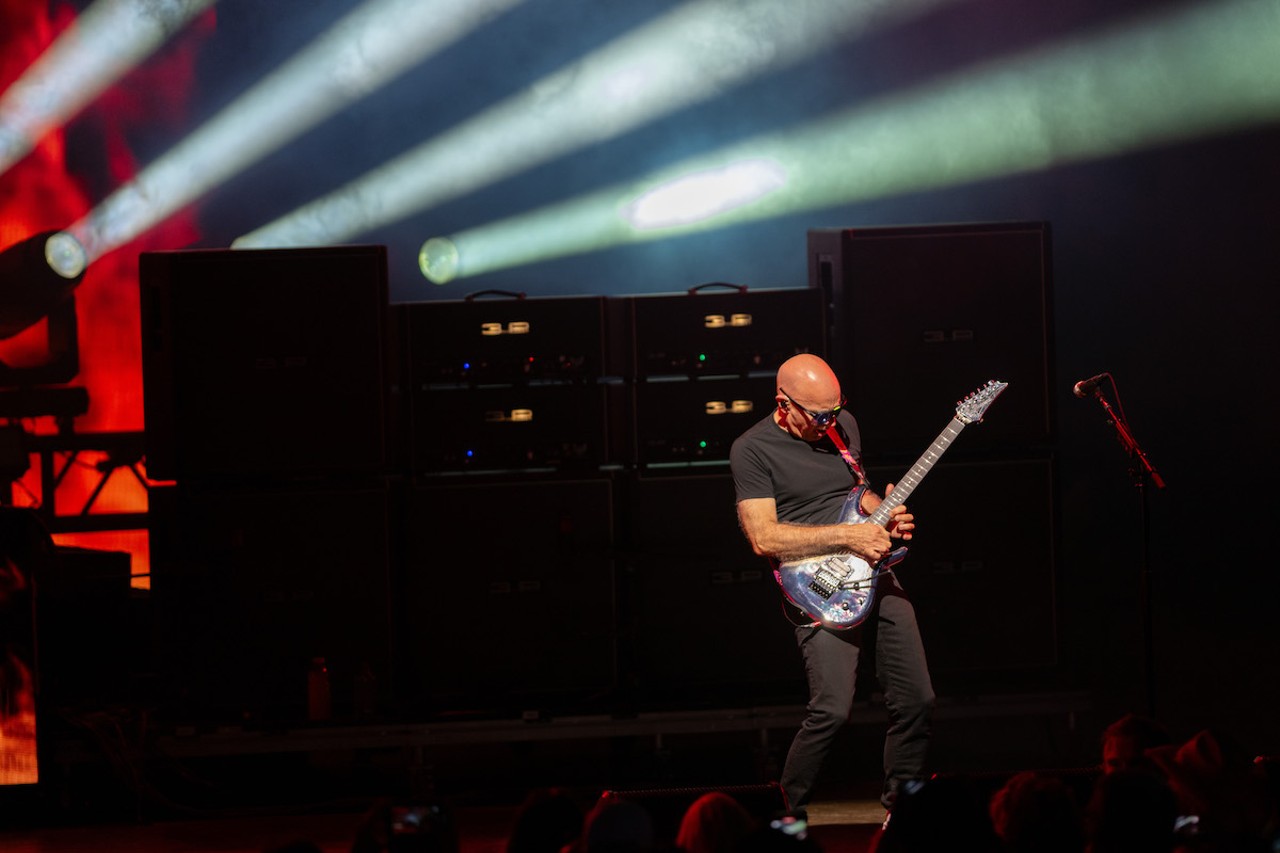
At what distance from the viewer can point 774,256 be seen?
707 cm

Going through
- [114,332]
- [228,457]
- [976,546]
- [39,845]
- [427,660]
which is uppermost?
[114,332]

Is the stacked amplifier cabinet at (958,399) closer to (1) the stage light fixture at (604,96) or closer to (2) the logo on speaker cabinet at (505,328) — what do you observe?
(2) the logo on speaker cabinet at (505,328)

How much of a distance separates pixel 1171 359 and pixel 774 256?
190cm

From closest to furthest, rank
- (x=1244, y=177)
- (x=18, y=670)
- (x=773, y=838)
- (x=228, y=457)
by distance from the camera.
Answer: (x=773, y=838), (x=18, y=670), (x=228, y=457), (x=1244, y=177)

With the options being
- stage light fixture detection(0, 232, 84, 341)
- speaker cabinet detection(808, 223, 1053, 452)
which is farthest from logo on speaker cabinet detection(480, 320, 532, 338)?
stage light fixture detection(0, 232, 84, 341)

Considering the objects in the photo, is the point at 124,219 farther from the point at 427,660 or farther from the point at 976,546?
A: the point at 976,546

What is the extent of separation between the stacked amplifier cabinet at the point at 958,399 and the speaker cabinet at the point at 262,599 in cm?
204

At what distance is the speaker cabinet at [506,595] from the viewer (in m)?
5.61

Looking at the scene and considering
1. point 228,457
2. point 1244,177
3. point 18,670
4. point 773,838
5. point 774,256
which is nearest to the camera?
point 773,838

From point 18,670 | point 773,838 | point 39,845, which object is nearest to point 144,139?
point 18,670

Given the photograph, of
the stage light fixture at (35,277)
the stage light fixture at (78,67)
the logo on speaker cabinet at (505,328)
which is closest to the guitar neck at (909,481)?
the logo on speaker cabinet at (505,328)

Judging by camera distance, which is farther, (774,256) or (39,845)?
(774,256)

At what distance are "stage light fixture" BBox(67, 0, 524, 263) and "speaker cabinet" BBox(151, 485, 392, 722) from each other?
1.74 meters

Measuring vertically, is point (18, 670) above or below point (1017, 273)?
below
